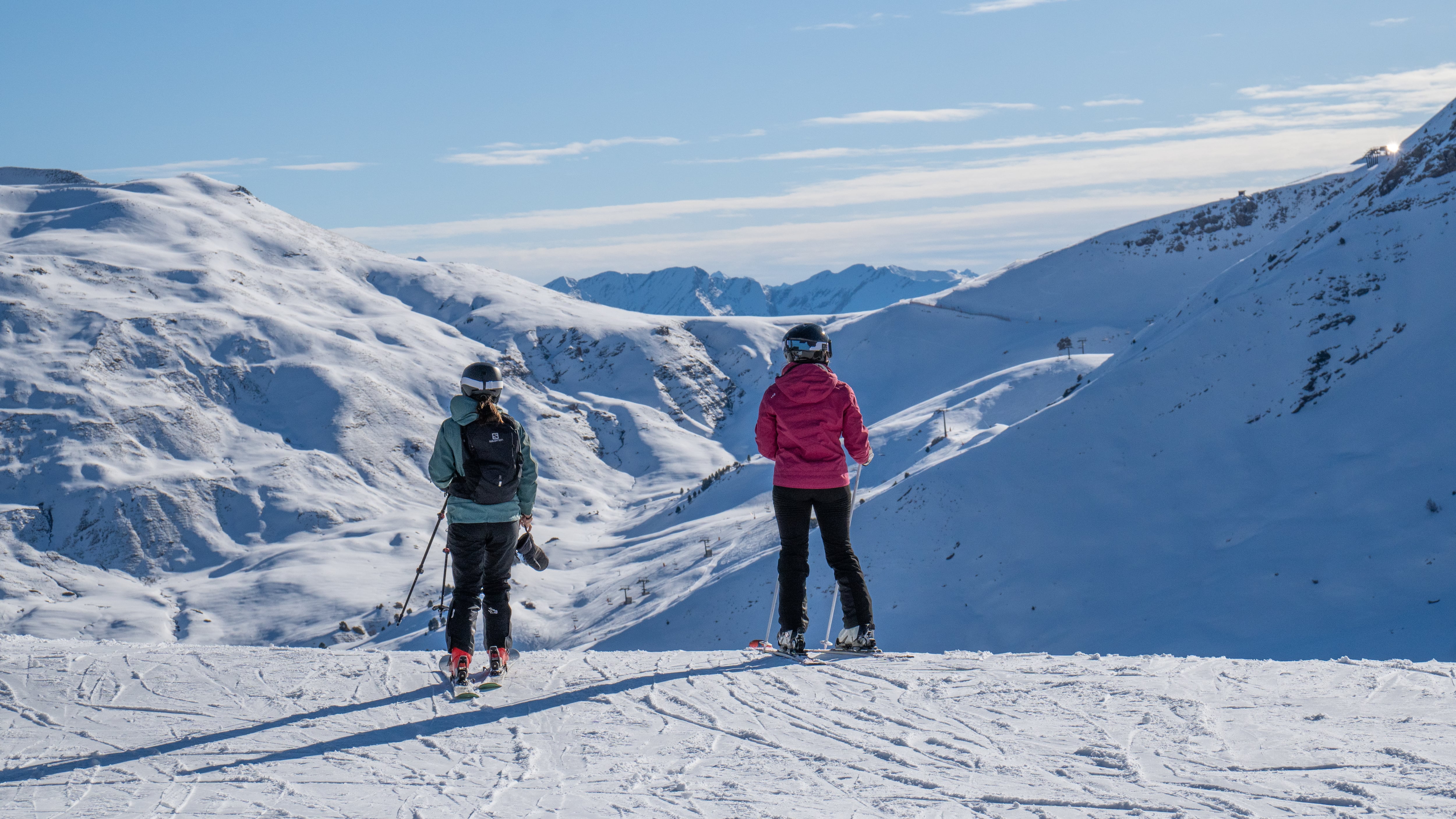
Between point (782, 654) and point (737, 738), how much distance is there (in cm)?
276

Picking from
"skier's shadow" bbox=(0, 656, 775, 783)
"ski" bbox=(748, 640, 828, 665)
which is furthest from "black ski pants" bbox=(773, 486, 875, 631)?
"skier's shadow" bbox=(0, 656, 775, 783)

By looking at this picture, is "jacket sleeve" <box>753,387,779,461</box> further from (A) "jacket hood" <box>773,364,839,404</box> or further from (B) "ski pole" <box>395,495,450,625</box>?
(B) "ski pole" <box>395,495,450,625</box>

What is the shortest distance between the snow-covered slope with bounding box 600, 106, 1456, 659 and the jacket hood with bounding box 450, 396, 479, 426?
1956cm

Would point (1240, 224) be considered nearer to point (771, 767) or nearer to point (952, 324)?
point (952, 324)

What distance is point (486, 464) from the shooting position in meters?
8.35

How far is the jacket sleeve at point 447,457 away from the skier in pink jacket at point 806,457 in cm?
288

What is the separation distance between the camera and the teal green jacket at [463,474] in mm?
8312

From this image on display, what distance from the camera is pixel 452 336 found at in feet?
472

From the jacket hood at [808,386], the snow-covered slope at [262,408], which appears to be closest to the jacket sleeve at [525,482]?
the jacket hood at [808,386]

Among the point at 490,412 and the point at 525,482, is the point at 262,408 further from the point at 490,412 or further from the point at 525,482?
the point at 490,412

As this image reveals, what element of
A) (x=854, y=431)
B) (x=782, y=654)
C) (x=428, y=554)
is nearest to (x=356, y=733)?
(x=782, y=654)

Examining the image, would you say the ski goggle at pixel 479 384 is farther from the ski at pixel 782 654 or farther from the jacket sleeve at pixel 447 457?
the ski at pixel 782 654

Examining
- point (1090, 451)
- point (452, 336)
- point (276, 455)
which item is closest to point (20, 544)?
point (276, 455)

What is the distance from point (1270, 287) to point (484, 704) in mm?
36829
